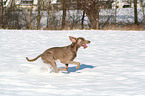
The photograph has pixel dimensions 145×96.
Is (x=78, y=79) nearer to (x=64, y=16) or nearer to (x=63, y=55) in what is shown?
(x=63, y=55)

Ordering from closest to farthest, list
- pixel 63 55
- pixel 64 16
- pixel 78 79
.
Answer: pixel 78 79, pixel 63 55, pixel 64 16

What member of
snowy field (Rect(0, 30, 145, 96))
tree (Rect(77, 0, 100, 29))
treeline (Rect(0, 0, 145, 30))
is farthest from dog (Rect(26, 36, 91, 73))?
tree (Rect(77, 0, 100, 29))

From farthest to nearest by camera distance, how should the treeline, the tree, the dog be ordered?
the treeline, the tree, the dog

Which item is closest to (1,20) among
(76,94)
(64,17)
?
(64,17)

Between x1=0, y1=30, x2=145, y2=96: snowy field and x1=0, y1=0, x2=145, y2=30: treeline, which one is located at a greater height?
x1=0, y1=0, x2=145, y2=30: treeline

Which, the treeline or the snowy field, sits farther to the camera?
the treeline

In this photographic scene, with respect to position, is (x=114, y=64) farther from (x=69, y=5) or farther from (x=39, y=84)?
(x=69, y=5)

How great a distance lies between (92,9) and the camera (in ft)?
103

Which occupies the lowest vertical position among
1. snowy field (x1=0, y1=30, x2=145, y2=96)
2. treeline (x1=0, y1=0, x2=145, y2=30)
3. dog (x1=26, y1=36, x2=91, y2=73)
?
snowy field (x1=0, y1=30, x2=145, y2=96)

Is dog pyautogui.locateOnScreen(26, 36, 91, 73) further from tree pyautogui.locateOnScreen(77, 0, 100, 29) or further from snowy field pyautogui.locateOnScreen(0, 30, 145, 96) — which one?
tree pyautogui.locateOnScreen(77, 0, 100, 29)

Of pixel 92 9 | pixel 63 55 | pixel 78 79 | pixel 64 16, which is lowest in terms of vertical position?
pixel 78 79

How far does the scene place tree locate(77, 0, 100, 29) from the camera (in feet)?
102

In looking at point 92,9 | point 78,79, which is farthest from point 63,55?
point 92,9

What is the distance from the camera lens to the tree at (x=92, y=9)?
31141 millimetres
